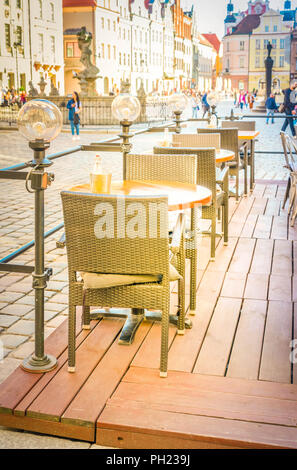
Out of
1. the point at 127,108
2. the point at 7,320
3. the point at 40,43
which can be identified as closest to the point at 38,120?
the point at 7,320

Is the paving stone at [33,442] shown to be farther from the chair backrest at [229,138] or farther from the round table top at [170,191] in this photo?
the chair backrest at [229,138]

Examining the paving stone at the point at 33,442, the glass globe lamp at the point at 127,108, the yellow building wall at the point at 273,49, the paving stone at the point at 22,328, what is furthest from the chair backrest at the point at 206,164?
the yellow building wall at the point at 273,49

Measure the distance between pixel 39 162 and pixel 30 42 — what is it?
5142cm

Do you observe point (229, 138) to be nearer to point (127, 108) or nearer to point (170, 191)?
point (127, 108)

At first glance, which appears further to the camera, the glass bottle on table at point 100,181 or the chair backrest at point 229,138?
the chair backrest at point 229,138

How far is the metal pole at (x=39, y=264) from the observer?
120 inches

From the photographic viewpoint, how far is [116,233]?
290 centimetres

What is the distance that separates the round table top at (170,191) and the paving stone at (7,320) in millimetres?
1045

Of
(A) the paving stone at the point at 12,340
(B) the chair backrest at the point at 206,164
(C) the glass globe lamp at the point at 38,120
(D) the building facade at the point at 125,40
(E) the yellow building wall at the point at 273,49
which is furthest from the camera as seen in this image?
(E) the yellow building wall at the point at 273,49

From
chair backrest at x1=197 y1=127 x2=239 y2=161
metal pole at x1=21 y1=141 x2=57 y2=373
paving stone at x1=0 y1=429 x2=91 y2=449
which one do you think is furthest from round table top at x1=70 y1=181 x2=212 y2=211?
Answer: chair backrest at x1=197 y1=127 x2=239 y2=161

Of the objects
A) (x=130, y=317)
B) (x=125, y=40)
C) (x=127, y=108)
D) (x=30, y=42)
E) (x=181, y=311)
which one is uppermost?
(x=125, y=40)

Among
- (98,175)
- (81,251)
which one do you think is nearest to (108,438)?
(81,251)

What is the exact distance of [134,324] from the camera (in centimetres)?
373

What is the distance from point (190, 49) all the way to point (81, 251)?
105m
